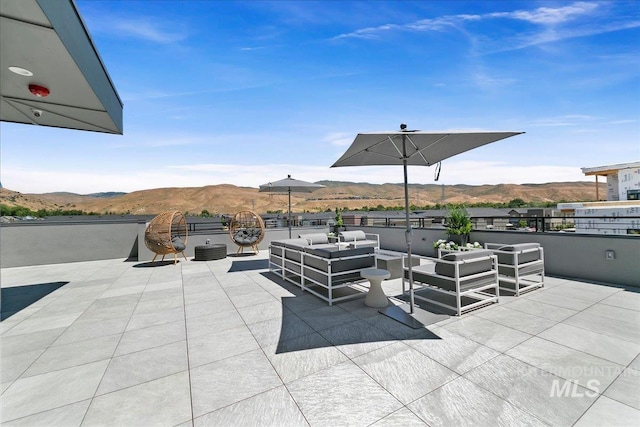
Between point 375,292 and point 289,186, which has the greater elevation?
point 289,186

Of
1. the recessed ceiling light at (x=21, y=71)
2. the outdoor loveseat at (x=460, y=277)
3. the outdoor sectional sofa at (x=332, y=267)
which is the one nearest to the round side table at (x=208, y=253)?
the outdoor sectional sofa at (x=332, y=267)

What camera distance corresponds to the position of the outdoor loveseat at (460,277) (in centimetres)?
350

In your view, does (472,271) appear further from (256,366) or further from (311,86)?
(311,86)

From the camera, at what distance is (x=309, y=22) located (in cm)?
802

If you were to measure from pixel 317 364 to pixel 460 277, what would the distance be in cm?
226

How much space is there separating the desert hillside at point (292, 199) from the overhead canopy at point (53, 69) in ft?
124

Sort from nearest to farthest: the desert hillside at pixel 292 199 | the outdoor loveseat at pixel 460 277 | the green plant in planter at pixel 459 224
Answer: the outdoor loveseat at pixel 460 277 → the green plant in planter at pixel 459 224 → the desert hillside at pixel 292 199

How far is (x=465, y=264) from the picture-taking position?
11.7 ft

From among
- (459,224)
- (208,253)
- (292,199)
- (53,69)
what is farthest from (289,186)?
(292,199)

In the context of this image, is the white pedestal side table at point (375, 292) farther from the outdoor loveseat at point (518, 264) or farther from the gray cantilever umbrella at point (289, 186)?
the gray cantilever umbrella at point (289, 186)

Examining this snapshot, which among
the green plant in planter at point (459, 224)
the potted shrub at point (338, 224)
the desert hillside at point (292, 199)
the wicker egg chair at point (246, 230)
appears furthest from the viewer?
the desert hillside at point (292, 199)

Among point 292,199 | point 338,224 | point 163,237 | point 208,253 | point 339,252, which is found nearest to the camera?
point 339,252

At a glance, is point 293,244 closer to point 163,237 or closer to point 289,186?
point 289,186

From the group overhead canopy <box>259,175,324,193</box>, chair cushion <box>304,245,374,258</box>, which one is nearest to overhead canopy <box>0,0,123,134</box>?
chair cushion <box>304,245,374,258</box>
